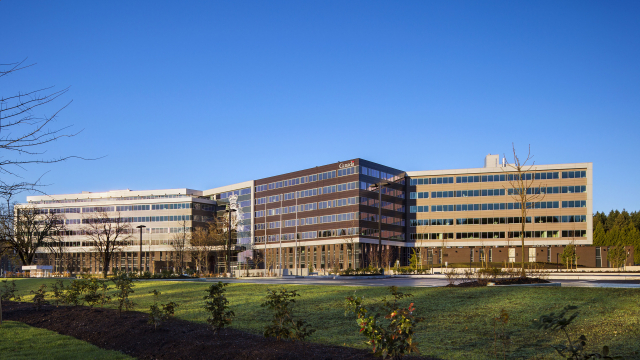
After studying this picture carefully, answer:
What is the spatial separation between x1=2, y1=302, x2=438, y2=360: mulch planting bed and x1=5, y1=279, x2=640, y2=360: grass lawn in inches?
54.0

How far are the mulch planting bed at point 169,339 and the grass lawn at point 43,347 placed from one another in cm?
43

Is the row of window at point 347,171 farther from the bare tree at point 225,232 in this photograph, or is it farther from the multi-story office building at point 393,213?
the bare tree at point 225,232

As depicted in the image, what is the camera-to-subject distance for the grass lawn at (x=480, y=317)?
1047 cm

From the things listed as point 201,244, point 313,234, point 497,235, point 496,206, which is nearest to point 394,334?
point 201,244

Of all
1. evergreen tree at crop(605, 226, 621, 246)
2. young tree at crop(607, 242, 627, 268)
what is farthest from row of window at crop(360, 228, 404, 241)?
evergreen tree at crop(605, 226, 621, 246)

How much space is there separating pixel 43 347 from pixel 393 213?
305 feet

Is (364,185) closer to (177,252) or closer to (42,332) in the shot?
(177,252)

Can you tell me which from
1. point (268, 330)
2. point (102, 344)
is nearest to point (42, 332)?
point (102, 344)

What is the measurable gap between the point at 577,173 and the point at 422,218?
29.4 m

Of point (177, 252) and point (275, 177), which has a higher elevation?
point (275, 177)

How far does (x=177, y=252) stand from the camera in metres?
99.3

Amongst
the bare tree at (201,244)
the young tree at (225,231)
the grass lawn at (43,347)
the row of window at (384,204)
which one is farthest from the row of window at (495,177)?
the grass lawn at (43,347)

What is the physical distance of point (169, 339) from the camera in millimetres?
11781

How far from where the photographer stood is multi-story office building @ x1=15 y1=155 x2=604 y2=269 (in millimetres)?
92688
